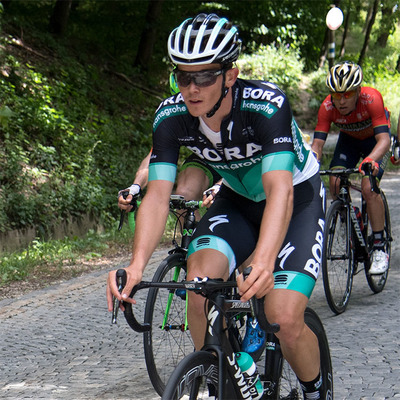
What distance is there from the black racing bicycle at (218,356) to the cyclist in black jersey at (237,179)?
0.36ft

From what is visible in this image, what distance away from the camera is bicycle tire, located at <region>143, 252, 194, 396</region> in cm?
469

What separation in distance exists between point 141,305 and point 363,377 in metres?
2.74

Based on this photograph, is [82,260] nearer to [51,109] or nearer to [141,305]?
[141,305]

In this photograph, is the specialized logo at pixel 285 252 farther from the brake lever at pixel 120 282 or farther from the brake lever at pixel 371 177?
the brake lever at pixel 371 177

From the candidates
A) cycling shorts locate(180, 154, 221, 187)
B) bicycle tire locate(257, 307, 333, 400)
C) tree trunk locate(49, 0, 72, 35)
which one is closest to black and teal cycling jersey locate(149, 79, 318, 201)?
bicycle tire locate(257, 307, 333, 400)

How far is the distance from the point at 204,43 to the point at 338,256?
397cm

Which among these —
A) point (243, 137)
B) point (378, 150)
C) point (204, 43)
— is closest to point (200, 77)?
point (204, 43)

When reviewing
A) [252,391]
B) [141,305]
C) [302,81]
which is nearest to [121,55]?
[302,81]

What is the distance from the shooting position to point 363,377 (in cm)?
482

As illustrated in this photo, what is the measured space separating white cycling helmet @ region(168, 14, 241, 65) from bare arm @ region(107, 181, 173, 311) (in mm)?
619

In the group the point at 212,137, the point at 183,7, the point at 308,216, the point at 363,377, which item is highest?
the point at 183,7

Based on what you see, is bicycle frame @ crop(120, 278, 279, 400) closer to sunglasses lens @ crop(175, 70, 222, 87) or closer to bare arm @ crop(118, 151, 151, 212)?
sunglasses lens @ crop(175, 70, 222, 87)

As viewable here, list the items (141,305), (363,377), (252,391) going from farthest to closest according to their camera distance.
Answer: (141,305) < (363,377) < (252,391)

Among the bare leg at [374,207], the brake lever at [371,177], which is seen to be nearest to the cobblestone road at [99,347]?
the bare leg at [374,207]
